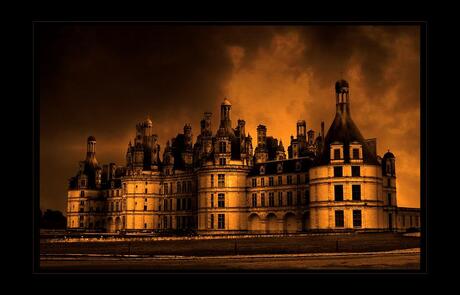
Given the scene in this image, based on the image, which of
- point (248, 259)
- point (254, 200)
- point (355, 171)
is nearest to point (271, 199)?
point (254, 200)

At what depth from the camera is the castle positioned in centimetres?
4478

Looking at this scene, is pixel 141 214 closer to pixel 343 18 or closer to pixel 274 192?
pixel 274 192

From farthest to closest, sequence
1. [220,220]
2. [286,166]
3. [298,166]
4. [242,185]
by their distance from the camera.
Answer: [242,185], [220,220], [286,166], [298,166]

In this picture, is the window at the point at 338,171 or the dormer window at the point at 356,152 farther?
the window at the point at 338,171

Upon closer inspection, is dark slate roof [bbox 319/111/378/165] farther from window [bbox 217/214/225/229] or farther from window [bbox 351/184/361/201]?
window [bbox 217/214/225/229]

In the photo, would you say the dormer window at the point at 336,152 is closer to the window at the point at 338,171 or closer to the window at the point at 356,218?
the window at the point at 338,171

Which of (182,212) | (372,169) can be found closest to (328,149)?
(372,169)

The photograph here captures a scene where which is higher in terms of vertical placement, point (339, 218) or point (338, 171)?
point (338, 171)

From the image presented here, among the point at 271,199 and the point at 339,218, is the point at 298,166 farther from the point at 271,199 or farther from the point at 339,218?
the point at 339,218

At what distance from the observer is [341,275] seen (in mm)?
17844

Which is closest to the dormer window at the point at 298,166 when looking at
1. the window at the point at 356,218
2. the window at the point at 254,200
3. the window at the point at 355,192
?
the window at the point at 254,200

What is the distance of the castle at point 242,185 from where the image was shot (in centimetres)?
4478

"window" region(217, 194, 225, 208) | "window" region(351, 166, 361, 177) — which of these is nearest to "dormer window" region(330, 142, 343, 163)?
"window" region(351, 166, 361, 177)

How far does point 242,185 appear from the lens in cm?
5738
